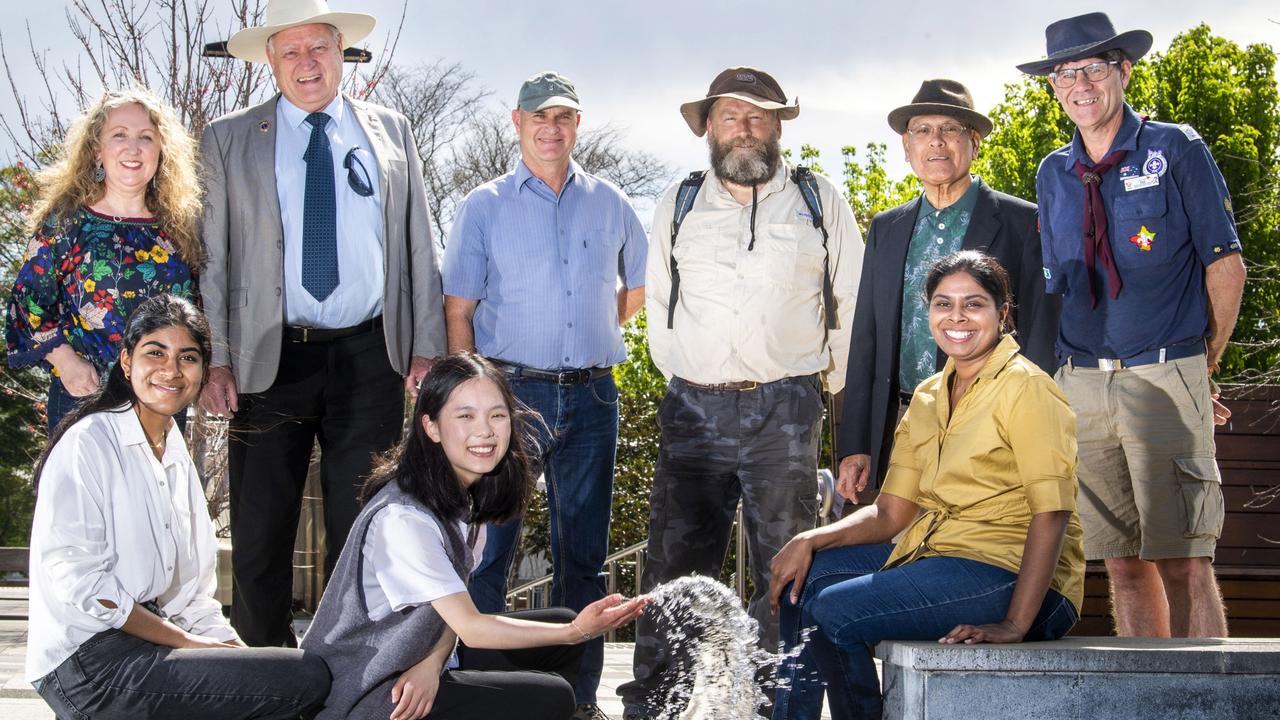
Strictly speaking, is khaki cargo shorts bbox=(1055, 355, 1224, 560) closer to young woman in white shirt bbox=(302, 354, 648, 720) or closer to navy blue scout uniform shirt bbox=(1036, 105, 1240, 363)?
navy blue scout uniform shirt bbox=(1036, 105, 1240, 363)

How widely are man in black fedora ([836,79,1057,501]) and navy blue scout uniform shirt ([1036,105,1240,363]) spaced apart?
0.17 metres

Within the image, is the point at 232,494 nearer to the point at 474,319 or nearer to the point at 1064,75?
the point at 474,319

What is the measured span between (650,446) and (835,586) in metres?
14.1

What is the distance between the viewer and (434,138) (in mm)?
20859

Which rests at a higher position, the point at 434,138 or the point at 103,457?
the point at 434,138

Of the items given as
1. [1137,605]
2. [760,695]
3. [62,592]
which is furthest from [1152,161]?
[62,592]

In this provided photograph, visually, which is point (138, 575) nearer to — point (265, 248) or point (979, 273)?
point (265, 248)

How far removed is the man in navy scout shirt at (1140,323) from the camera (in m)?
4.20

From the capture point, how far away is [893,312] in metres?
4.59

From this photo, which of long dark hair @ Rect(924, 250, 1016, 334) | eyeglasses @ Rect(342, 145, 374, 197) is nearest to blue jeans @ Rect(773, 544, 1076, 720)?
long dark hair @ Rect(924, 250, 1016, 334)

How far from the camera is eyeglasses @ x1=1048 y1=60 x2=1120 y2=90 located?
441 centimetres

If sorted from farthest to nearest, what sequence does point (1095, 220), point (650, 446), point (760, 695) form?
point (650, 446)
point (1095, 220)
point (760, 695)

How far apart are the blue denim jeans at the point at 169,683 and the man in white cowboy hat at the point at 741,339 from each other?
163cm

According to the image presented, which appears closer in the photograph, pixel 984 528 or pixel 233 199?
pixel 984 528
